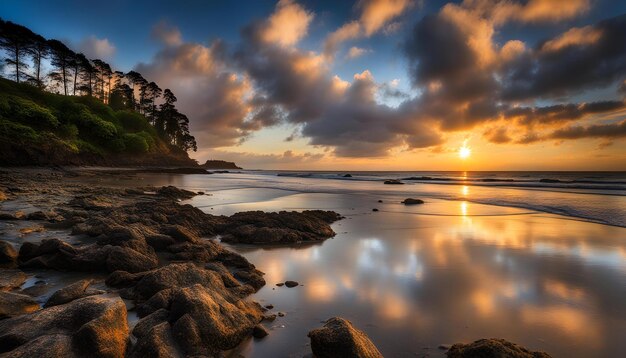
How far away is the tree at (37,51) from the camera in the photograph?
6250 centimetres

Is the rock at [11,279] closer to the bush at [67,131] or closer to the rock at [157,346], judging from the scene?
the rock at [157,346]

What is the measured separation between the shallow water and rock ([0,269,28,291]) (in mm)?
4304

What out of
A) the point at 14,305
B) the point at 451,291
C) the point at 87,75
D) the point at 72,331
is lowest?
the point at 451,291

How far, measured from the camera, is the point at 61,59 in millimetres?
69188

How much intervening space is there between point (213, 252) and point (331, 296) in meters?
3.55

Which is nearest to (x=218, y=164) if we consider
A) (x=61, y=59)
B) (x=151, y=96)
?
(x=151, y=96)

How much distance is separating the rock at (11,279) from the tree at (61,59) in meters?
85.7

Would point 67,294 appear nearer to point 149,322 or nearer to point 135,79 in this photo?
point 149,322

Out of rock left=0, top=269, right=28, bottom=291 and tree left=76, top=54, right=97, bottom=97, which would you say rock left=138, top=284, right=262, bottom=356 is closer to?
rock left=0, top=269, right=28, bottom=291

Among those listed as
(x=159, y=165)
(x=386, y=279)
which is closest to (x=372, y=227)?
(x=386, y=279)

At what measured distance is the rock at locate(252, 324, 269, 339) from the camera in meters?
4.23

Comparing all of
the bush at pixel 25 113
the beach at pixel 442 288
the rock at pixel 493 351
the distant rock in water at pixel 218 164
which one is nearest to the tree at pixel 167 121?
the bush at pixel 25 113

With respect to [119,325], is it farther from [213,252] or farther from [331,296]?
[213,252]

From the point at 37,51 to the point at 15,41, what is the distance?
4.78m
